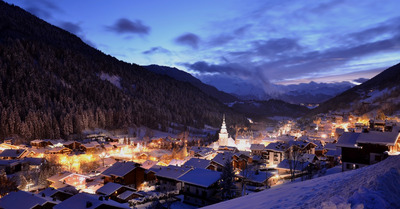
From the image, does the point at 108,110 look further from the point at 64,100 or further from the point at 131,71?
the point at 131,71

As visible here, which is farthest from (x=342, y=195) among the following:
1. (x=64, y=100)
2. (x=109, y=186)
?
(x=64, y=100)

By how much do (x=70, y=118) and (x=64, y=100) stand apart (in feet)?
55.2

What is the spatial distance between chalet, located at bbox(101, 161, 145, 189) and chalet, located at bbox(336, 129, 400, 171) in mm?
31351

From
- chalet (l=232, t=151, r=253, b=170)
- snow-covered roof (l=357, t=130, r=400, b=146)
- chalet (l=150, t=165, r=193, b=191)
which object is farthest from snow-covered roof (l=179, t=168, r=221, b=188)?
chalet (l=232, t=151, r=253, b=170)

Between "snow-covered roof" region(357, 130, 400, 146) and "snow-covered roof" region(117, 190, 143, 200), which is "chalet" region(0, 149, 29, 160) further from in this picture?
"snow-covered roof" region(357, 130, 400, 146)

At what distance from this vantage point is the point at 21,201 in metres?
25.6

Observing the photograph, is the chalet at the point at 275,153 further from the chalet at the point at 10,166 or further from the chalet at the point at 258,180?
the chalet at the point at 10,166

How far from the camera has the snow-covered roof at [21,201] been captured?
24.9 meters

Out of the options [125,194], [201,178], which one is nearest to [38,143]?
[125,194]

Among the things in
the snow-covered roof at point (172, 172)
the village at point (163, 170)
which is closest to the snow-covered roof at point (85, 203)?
the village at point (163, 170)

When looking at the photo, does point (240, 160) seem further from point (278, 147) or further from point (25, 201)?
point (25, 201)

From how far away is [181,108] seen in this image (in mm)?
152000

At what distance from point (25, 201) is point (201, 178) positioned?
763 inches

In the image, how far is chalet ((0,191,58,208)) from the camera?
Answer: 81.9ft
